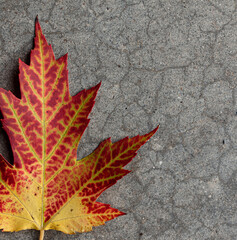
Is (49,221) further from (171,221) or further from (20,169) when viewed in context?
(171,221)

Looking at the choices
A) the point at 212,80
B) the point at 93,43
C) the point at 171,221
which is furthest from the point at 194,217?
the point at 93,43

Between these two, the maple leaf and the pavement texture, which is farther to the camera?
the pavement texture

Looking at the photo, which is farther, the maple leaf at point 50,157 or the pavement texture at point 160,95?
the pavement texture at point 160,95

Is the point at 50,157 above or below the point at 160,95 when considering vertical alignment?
below

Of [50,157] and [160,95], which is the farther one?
[160,95]
